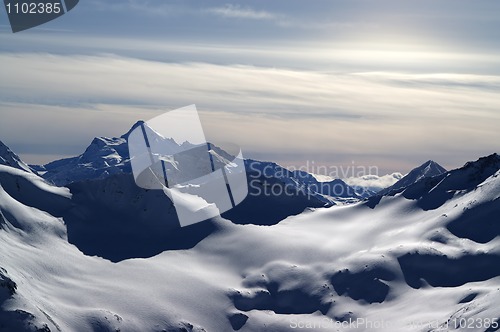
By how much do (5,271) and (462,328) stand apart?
118664 mm

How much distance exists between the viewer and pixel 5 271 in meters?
197

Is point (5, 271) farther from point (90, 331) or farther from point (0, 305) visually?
point (90, 331)

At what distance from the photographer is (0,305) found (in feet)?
619

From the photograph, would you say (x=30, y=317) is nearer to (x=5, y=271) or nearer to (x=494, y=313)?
(x=5, y=271)

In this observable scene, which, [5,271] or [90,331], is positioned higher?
[5,271]

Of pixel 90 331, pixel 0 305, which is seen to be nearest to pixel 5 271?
pixel 0 305

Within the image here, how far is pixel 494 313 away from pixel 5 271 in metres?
125

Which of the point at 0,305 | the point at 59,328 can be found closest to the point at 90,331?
the point at 59,328

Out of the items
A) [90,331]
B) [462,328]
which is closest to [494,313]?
[462,328]

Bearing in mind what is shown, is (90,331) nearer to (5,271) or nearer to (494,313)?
(5,271)

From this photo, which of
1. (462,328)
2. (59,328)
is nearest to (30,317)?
(59,328)

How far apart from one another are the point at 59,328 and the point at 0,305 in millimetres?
15396

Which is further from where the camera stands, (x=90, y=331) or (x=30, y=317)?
(x=90, y=331)

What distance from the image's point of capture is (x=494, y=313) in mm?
195375
